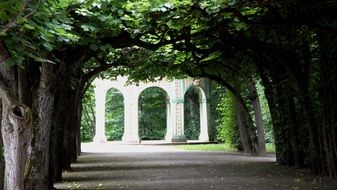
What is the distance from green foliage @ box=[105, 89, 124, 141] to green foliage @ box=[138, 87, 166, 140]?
7.07 ft

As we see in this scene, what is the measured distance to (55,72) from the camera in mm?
10312

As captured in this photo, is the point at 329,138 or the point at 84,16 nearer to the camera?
the point at 84,16

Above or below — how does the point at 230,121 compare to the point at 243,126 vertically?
above

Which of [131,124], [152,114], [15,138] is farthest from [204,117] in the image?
[15,138]

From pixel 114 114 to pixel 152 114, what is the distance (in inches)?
162

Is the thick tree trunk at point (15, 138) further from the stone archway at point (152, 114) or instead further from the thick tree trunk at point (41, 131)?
the stone archway at point (152, 114)

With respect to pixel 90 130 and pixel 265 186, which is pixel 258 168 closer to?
pixel 265 186

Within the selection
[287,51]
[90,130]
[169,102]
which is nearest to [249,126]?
[287,51]

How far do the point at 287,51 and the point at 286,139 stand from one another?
13.6 ft

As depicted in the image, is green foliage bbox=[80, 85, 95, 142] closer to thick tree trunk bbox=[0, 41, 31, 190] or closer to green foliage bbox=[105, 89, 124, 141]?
green foliage bbox=[105, 89, 124, 141]

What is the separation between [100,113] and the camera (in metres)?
42.8

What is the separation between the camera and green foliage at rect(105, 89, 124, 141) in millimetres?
53219

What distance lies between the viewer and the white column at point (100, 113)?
42562 mm

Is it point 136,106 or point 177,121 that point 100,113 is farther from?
point 177,121
